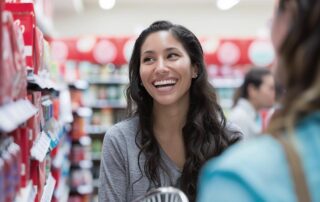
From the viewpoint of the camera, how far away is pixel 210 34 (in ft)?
42.1

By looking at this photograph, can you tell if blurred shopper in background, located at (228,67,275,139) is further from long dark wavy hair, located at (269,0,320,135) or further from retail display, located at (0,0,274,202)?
long dark wavy hair, located at (269,0,320,135)

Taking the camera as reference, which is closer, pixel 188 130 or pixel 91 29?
pixel 188 130

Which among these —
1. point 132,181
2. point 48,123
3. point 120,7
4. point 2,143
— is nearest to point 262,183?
point 2,143

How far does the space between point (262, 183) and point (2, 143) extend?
84cm

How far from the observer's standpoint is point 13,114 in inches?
54.1

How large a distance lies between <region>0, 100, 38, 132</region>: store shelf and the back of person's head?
12.6 ft

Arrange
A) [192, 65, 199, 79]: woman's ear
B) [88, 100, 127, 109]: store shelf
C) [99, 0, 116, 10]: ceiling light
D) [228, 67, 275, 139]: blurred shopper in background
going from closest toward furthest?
[192, 65, 199, 79]: woman's ear → [228, 67, 275, 139]: blurred shopper in background → [88, 100, 127, 109]: store shelf → [99, 0, 116, 10]: ceiling light

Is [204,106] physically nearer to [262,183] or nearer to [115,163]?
[115,163]

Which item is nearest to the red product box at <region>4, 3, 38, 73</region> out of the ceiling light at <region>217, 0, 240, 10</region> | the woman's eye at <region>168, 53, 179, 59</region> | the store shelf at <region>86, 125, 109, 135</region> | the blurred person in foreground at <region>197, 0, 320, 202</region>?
the woman's eye at <region>168, 53, 179, 59</region>

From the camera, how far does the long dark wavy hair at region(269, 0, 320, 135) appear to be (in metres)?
0.97

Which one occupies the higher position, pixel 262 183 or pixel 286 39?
pixel 286 39

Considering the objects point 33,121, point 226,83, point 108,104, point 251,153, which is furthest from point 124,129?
point 226,83

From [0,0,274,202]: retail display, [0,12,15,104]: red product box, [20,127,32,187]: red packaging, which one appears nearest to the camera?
[0,12,15,104]: red product box

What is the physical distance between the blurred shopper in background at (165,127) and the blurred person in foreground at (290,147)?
4.35ft
